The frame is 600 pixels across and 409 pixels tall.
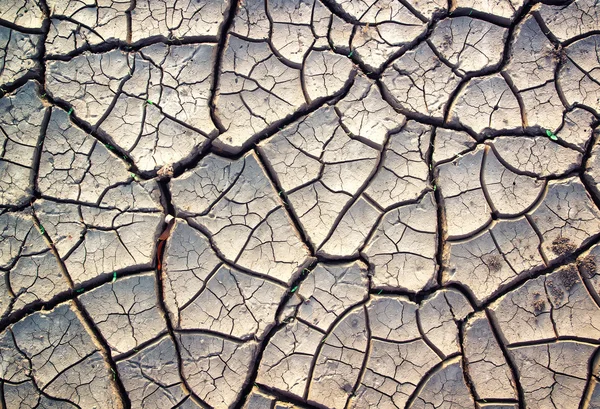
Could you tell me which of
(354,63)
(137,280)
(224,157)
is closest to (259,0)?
(354,63)

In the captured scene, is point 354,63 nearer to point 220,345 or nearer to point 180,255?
point 180,255

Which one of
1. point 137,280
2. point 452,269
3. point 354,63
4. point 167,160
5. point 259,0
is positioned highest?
point 259,0

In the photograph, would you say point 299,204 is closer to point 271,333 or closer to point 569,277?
point 271,333

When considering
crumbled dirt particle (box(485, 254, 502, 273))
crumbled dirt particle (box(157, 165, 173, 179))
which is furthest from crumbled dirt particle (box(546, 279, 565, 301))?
crumbled dirt particle (box(157, 165, 173, 179))

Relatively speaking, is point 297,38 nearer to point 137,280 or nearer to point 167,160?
point 167,160

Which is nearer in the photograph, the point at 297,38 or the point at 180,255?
the point at 180,255

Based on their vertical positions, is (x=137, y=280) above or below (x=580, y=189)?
below

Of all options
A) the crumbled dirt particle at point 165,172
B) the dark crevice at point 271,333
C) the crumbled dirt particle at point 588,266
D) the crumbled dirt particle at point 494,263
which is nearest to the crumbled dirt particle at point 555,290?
the crumbled dirt particle at point 588,266

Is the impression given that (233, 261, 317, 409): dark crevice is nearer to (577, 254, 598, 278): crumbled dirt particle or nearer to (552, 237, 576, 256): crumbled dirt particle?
(552, 237, 576, 256): crumbled dirt particle
